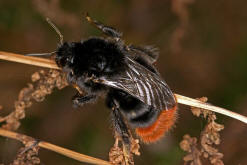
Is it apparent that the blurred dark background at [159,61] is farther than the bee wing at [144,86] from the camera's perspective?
Yes

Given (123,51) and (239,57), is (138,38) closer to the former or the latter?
(239,57)

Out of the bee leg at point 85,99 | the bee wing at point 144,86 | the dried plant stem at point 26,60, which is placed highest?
the dried plant stem at point 26,60

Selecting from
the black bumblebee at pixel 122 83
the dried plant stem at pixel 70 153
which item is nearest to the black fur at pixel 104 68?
the black bumblebee at pixel 122 83

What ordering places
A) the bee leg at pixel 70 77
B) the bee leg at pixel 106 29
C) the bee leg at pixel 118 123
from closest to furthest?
1. the bee leg at pixel 70 77
2. the bee leg at pixel 118 123
3. the bee leg at pixel 106 29

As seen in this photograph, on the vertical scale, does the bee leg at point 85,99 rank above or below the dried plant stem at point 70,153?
above

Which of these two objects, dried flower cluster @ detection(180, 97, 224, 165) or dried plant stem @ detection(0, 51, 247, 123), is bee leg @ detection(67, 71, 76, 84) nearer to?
dried plant stem @ detection(0, 51, 247, 123)

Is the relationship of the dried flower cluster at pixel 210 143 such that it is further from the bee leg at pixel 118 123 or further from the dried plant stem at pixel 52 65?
the bee leg at pixel 118 123

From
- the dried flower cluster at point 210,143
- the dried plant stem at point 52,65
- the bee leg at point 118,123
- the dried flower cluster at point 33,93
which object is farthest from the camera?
the bee leg at point 118,123
